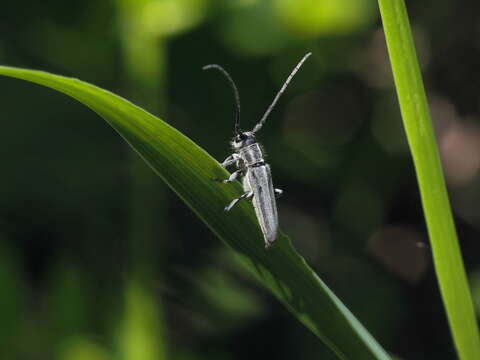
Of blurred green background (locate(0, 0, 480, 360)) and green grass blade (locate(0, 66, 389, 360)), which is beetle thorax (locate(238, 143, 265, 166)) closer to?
green grass blade (locate(0, 66, 389, 360))

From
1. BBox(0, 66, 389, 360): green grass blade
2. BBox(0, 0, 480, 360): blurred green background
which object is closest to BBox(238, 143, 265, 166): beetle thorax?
BBox(0, 66, 389, 360): green grass blade

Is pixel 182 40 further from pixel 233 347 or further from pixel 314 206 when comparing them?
pixel 233 347

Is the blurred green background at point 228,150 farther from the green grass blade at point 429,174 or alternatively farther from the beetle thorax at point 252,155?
the green grass blade at point 429,174

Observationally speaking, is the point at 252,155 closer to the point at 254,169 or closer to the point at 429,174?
the point at 254,169

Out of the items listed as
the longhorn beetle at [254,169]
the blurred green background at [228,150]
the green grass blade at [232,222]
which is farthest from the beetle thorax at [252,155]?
the blurred green background at [228,150]

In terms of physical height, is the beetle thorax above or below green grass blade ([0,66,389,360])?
above

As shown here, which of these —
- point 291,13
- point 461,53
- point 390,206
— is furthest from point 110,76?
point 461,53

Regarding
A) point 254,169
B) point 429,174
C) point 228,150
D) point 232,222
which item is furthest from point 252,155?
point 228,150
